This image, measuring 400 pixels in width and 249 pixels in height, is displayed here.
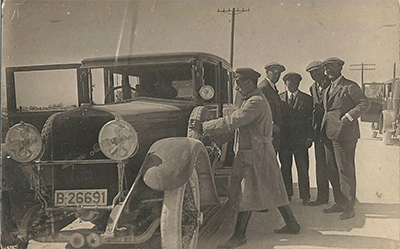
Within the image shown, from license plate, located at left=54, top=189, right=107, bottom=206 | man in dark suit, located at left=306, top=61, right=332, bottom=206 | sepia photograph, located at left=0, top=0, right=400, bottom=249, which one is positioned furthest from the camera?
man in dark suit, located at left=306, top=61, right=332, bottom=206

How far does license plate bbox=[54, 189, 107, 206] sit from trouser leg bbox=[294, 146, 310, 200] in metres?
1.34

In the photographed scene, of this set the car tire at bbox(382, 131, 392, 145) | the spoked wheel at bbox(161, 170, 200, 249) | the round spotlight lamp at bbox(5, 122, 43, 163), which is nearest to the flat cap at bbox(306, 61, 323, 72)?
the car tire at bbox(382, 131, 392, 145)

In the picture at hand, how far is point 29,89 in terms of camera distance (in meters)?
2.94

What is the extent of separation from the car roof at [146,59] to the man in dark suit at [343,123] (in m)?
0.77

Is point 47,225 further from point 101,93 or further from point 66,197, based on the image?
point 101,93

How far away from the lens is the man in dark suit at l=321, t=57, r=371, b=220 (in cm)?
285

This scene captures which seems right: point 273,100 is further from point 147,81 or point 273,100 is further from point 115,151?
point 115,151

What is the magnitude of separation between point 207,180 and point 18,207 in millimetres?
1312

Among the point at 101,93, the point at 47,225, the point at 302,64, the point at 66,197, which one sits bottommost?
the point at 47,225

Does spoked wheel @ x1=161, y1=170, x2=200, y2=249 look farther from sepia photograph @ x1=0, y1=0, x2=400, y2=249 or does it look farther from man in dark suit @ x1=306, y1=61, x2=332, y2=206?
man in dark suit @ x1=306, y1=61, x2=332, y2=206

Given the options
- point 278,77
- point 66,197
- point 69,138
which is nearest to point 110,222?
point 66,197

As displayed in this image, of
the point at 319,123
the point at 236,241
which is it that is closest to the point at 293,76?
the point at 319,123

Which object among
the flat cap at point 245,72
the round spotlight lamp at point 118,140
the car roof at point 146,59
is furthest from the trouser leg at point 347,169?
the round spotlight lamp at point 118,140

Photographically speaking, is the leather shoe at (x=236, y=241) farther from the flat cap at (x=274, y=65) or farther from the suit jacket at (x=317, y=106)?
the flat cap at (x=274, y=65)
